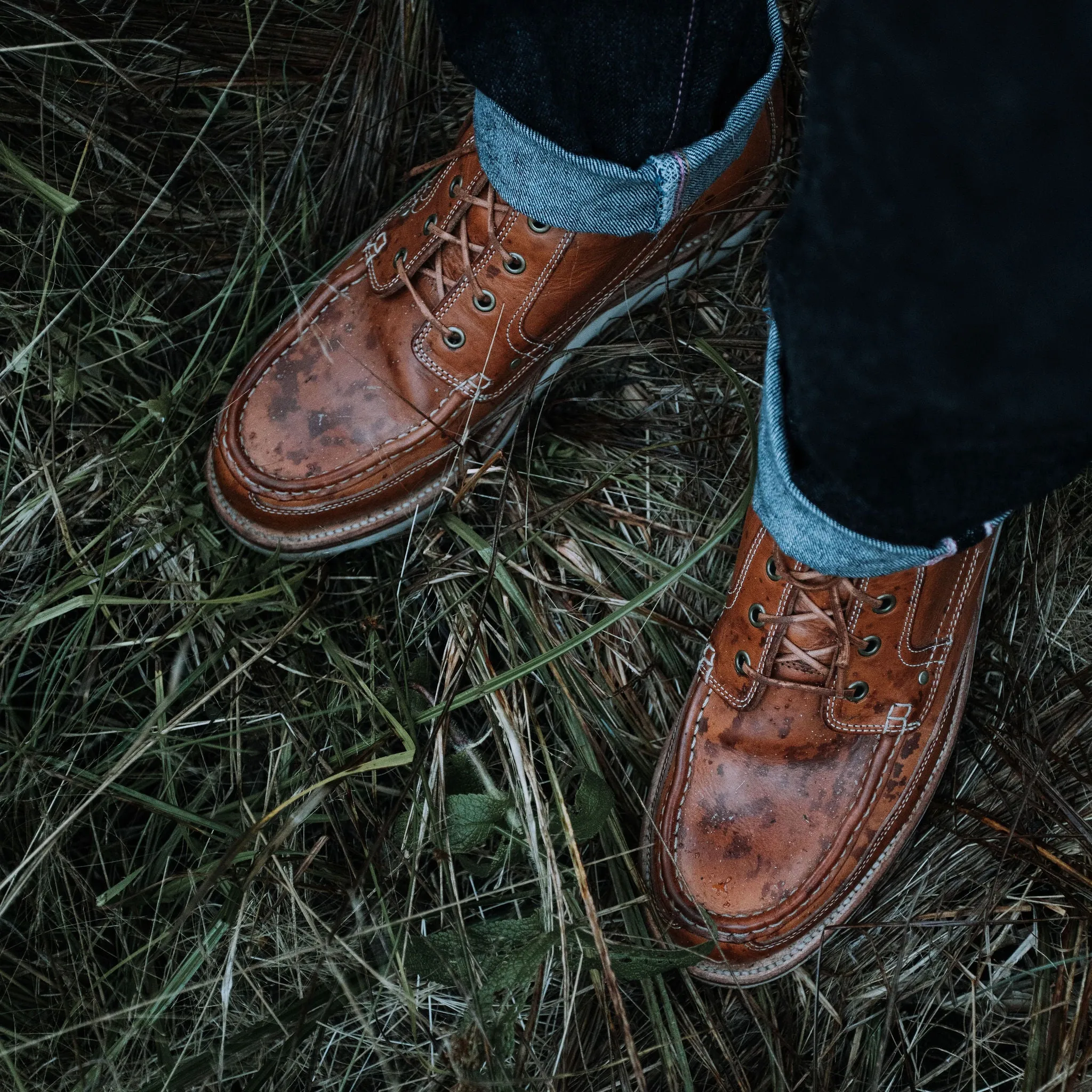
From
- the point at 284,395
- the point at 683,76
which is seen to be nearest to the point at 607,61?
the point at 683,76

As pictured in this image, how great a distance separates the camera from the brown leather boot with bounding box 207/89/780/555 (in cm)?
118

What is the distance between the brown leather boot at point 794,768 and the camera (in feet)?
3.50

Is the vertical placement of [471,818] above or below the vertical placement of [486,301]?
below

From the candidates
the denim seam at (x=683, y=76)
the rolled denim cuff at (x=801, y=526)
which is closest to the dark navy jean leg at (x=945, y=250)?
the rolled denim cuff at (x=801, y=526)

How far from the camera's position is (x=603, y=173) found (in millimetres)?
943

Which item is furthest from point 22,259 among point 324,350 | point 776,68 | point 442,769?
point 776,68

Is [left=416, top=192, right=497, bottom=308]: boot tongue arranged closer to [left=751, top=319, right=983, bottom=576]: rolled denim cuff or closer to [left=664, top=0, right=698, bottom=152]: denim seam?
[left=664, top=0, right=698, bottom=152]: denim seam

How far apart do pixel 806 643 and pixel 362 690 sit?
54cm

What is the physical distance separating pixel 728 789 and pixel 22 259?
3.85 feet

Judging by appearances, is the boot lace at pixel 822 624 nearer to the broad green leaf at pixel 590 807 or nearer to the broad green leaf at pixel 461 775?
the broad green leaf at pixel 590 807

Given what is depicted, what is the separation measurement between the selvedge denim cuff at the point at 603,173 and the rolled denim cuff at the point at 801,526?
0.24 m

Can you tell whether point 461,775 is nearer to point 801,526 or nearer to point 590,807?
point 590,807

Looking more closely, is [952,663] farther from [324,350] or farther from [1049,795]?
[324,350]

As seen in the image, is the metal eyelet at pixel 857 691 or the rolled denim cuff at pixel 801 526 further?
the metal eyelet at pixel 857 691
